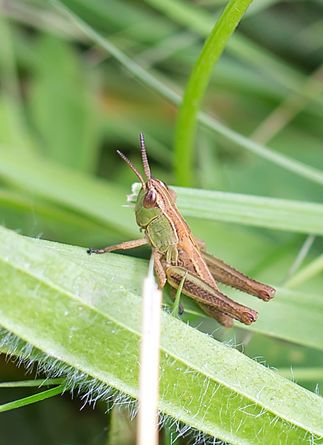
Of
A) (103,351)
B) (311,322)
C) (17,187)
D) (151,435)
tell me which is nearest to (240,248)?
(311,322)

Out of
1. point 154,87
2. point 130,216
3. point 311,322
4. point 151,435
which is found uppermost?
point 154,87

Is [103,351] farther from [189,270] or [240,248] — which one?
[240,248]

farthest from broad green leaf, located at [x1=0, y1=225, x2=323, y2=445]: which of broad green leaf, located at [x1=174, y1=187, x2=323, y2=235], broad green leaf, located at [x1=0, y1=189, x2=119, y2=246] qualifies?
broad green leaf, located at [x1=0, y1=189, x2=119, y2=246]

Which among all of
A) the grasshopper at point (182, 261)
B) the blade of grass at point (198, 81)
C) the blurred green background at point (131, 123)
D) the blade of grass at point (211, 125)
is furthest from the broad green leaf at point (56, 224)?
the grasshopper at point (182, 261)

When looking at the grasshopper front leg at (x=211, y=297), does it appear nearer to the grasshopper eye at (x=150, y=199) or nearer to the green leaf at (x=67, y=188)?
the grasshopper eye at (x=150, y=199)

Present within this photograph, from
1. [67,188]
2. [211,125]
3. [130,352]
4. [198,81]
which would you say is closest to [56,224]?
[67,188]

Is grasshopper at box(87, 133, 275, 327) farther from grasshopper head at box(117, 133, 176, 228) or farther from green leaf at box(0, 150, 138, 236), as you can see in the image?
green leaf at box(0, 150, 138, 236)

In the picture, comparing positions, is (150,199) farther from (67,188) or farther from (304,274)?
(67,188)
